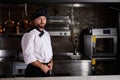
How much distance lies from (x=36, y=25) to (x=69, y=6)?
1.64 meters

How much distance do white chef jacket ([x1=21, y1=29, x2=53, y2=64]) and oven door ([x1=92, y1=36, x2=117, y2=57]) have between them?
3.94ft

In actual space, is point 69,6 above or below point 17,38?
above

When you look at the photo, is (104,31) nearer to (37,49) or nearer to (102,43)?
(102,43)

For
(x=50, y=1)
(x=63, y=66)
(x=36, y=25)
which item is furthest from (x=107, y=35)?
(x=36, y=25)

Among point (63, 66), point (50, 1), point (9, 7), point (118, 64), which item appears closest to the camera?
point (50, 1)

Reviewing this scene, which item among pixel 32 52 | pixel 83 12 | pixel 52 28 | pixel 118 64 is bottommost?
pixel 118 64

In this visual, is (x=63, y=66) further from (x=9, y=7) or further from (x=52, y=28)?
(x=9, y=7)

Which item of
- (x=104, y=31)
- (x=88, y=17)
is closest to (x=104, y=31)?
(x=104, y=31)

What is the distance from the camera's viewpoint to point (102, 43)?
4.12 meters

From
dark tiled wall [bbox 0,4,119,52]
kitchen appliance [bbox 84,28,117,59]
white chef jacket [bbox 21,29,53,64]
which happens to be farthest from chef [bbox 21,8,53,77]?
dark tiled wall [bbox 0,4,119,52]

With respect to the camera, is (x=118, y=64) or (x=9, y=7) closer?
(x=118, y=64)

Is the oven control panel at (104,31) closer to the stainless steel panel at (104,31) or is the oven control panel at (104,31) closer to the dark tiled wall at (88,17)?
the stainless steel panel at (104,31)

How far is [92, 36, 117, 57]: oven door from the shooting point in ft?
12.9

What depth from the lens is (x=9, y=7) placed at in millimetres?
4418
